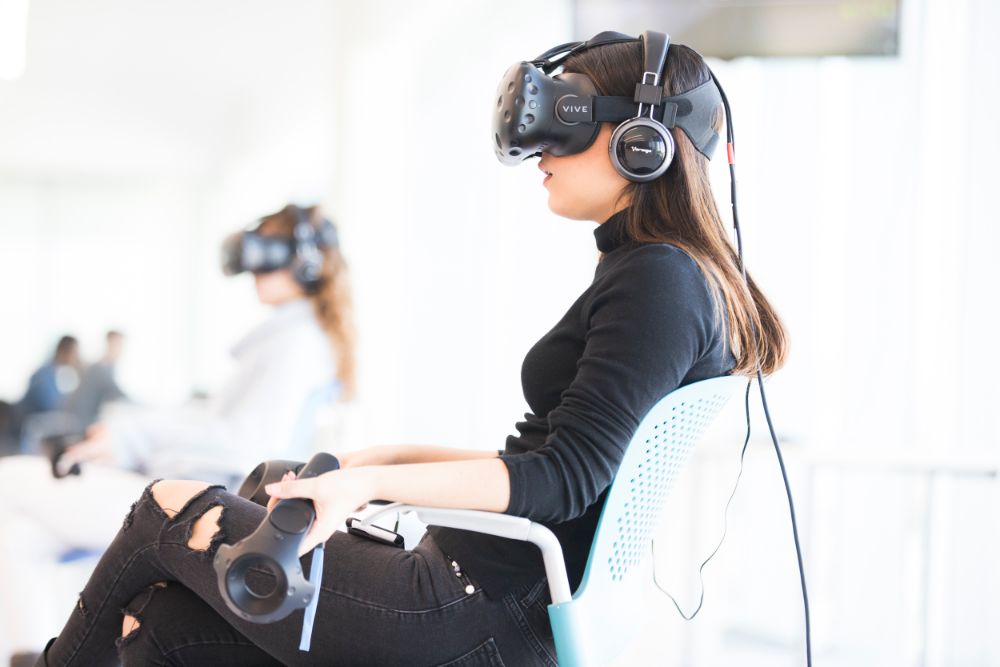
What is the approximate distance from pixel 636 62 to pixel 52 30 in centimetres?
353

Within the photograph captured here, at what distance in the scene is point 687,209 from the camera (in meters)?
1.11

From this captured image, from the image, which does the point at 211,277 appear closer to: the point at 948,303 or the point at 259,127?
the point at 259,127

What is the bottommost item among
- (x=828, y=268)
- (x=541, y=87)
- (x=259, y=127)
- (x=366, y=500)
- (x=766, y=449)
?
(x=766, y=449)


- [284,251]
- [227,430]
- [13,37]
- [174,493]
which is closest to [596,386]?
[174,493]

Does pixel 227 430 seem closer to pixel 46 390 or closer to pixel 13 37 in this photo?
pixel 46 390

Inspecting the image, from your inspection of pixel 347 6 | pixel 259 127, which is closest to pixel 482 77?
pixel 347 6

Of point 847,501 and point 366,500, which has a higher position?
point 366,500

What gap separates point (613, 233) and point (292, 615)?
0.60 metres

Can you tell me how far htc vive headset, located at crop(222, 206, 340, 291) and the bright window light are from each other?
82.2 inches

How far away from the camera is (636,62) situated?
3.67ft

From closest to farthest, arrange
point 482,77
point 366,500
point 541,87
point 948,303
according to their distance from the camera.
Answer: point 366,500 < point 541,87 < point 948,303 < point 482,77

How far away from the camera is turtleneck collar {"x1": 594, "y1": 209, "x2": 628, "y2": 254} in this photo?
1136mm

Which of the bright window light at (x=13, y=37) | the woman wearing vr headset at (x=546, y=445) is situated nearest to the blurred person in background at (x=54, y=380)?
the bright window light at (x=13, y=37)

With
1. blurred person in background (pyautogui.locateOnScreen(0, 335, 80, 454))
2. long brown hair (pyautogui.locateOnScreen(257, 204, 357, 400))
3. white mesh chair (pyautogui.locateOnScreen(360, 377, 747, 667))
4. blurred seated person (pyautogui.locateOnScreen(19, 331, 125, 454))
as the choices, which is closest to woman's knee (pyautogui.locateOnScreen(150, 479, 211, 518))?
white mesh chair (pyautogui.locateOnScreen(360, 377, 747, 667))
